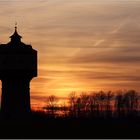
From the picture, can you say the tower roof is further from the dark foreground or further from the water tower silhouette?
the dark foreground

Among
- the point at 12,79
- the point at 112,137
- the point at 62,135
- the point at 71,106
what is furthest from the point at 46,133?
the point at 71,106

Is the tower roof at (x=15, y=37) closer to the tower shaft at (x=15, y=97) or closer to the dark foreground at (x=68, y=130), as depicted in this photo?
the tower shaft at (x=15, y=97)

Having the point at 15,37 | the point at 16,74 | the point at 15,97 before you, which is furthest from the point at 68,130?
the point at 15,37

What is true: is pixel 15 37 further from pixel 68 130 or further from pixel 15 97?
pixel 68 130

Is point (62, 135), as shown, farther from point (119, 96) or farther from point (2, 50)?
point (119, 96)

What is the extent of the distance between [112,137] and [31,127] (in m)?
7.54

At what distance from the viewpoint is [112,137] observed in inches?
1435

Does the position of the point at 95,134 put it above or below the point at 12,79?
below

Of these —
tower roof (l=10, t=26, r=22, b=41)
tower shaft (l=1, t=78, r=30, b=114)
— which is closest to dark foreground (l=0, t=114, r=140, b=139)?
tower shaft (l=1, t=78, r=30, b=114)

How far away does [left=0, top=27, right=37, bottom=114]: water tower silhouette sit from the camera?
5206 cm

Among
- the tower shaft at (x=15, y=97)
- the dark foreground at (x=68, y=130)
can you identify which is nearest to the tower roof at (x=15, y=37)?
the tower shaft at (x=15, y=97)

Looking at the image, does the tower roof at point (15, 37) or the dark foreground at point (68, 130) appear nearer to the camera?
the dark foreground at point (68, 130)

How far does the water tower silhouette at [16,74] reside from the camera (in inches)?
2050

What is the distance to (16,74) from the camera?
52000 mm
